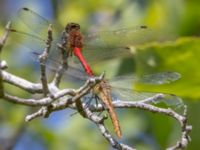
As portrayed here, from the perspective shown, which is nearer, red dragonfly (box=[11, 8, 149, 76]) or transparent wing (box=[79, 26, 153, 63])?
red dragonfly (box=[11, 8, 149, 76])

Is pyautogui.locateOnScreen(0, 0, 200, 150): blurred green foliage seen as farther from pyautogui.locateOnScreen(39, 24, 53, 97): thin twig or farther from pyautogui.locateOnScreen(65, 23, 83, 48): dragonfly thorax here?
pyautogui.locateOnScreen(39, 24, 53, 97): thin twig

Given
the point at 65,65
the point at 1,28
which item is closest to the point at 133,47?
the point at 65,65

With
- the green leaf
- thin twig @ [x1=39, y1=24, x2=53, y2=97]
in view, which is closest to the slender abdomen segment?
thin twig @ [x1=39, y1=24, x2=53, y2=97]

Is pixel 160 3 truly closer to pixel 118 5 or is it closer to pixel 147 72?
pixel 118 5

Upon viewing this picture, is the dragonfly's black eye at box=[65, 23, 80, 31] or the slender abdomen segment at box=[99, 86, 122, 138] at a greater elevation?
the dragonfly's black eye at box=[65, 23, 80, 31]

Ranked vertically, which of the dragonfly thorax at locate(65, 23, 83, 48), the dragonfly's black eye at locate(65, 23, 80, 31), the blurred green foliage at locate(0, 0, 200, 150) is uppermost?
the dragonfly's black eye at locate(65, 23, 80, 31)

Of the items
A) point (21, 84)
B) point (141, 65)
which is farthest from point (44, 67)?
point (141, 65)

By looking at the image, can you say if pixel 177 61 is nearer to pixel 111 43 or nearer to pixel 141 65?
pixel 141 65
